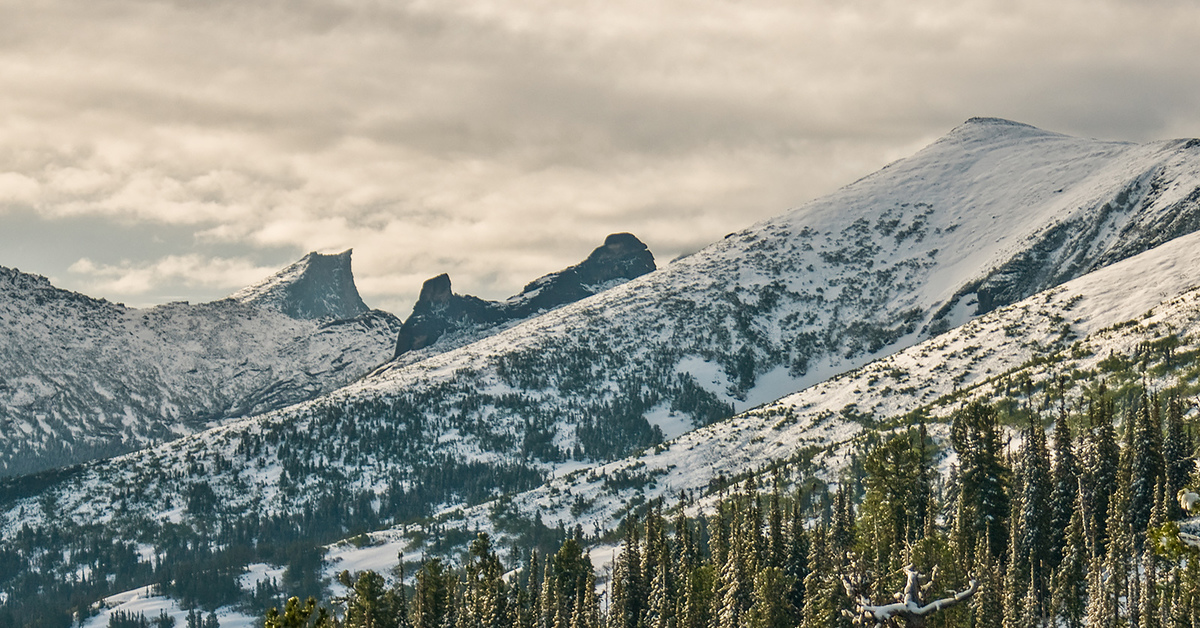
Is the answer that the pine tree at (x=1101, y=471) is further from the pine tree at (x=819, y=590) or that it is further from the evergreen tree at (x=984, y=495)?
the pine tree at (x=819, y=590)

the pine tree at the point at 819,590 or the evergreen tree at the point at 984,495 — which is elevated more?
the evergreen tree at the point at 984,495

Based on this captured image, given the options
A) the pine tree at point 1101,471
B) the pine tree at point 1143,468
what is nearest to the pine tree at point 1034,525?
the pine tree at point 1101,471

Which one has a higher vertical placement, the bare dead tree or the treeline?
the bare dead tree

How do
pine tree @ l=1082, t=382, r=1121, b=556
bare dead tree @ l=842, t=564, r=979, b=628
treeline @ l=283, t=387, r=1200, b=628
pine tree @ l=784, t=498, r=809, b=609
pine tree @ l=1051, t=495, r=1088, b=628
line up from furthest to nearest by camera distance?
pine tree @ l=1082, t=382, r=1121, b=556
pine tree @ l=784, t=498, r=809, b=609
pine tree @ l=1051, t=495, r=1088, b=628
treeline @ l=283, t=387, r=1200, b=628
bare dead tree @ l=842, t=564, r=979, b=628

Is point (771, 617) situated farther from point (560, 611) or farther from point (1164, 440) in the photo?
point (1164, 440)

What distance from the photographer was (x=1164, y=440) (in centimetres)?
14075

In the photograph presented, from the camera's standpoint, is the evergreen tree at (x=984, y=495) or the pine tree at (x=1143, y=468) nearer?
the pine tree at (x=1143, y=468)

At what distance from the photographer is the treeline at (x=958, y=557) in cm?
11250

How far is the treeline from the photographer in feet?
369

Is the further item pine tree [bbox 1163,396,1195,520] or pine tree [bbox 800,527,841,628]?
pine tree [bbox 1163,396,1195,520]

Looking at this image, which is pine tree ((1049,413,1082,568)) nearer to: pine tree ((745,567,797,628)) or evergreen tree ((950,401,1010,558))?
evergreen tree ((950,401,1010,558))

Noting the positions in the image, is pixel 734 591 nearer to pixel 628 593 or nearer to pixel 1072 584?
pixel 628 593

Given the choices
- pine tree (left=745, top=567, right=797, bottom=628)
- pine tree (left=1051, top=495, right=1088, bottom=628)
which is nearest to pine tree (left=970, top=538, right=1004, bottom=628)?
pine tree (left=1051, top=495, right=1088, bottom=628)

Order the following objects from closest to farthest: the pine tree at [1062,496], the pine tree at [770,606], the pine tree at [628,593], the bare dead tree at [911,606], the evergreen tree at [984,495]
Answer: the bare dead tree at [911,606], the pine tree at [770,606], the pine tree at [1062,496], the evergreen tree at [984,495], the pine tree at [628,593]
